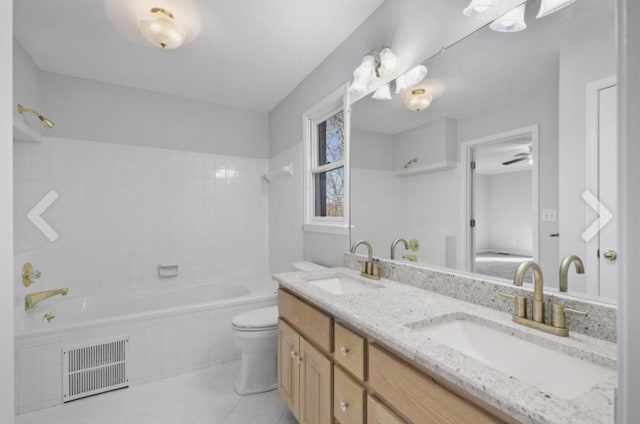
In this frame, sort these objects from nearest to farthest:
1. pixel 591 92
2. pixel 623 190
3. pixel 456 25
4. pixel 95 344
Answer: pixel 623 190 < pixel 591 92 < pixel 456 25 < pixel 95 344

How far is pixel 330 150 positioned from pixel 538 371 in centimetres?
196

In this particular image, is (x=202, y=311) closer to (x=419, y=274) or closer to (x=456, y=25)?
(x=419, y=274)

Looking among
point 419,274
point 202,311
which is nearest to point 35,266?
point 202,311

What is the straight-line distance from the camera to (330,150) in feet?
8.03

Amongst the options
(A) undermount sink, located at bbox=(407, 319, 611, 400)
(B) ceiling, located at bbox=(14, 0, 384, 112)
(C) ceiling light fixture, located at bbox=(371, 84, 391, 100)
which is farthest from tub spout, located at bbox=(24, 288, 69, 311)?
(C) ceiling light fixture, located at bbox=(371, 84, 391, 100)

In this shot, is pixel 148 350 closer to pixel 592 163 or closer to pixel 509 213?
pixel 509 213

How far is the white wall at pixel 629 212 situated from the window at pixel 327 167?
179cm

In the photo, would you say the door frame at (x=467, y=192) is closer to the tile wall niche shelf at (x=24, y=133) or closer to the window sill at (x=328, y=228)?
the window sill at (x=328, y=228)

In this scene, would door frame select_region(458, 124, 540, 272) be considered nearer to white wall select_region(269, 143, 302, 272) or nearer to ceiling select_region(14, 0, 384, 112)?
ceiling select_region(14, 0, 384, 112)

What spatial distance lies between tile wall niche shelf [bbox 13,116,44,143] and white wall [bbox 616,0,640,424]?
2.95 m

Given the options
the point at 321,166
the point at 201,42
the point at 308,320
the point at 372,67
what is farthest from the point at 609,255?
the point at 201,42

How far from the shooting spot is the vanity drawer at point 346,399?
101 cm

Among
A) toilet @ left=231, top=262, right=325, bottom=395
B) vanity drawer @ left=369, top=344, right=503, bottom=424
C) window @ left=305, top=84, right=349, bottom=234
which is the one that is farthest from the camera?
window @ left=305, top=84, right=349, bottom=234

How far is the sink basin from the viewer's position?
170cm
